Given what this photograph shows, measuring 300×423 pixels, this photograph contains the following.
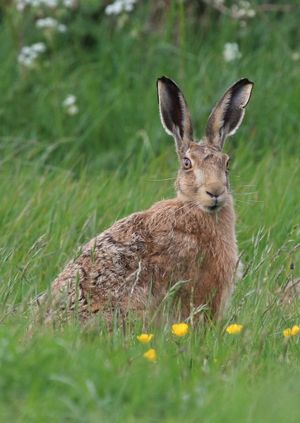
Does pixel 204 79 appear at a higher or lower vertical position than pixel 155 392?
higher

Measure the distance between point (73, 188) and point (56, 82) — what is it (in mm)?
2283

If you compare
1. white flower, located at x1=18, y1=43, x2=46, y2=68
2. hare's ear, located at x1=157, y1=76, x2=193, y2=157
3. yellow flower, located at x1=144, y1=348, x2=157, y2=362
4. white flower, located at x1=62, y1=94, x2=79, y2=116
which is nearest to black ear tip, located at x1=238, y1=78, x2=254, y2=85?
hare's ear, located at x1=157, y1=76, x2=193, y2=157

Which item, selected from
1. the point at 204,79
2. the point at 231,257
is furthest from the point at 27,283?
the point at 204,79

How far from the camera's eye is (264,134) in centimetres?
930

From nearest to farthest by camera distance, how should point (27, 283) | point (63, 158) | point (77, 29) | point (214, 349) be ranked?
point (214, 349) → point (27, 283) → point (63, 158) → point (77, 29)

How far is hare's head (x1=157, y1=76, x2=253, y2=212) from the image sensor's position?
6145 millimetres

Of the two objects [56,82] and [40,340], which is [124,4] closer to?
[56,82]

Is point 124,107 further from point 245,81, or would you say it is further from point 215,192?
point 215,192

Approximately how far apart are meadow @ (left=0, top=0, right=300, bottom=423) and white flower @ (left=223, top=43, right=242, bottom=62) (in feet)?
0.09

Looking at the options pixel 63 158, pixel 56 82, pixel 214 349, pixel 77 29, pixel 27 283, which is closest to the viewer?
pixel 214 349

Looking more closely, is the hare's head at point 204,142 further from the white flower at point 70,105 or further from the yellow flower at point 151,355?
the white flower at point 70,105

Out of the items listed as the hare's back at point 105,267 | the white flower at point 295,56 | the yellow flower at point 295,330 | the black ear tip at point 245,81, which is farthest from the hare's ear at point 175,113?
the white flower at point 295,56

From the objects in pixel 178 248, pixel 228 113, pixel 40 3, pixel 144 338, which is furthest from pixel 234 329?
pixel 40 3

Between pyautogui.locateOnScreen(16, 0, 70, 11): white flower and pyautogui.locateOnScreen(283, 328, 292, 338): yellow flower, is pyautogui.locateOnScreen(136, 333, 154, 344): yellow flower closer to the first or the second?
pyautogui.locateOnScreen(283, 328, 292, 338): yellow flower
